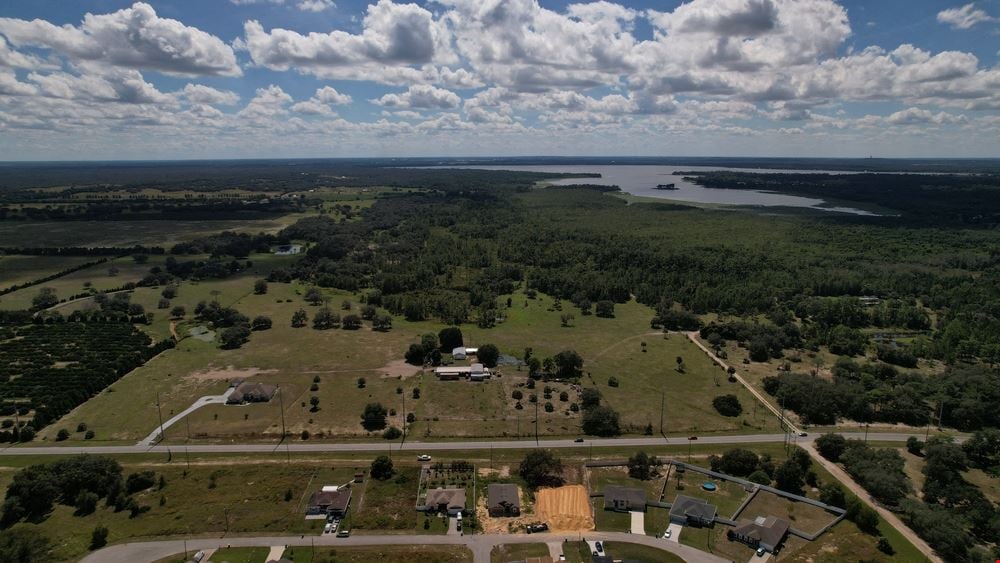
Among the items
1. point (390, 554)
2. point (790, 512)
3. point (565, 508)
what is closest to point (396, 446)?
point (390, 554)

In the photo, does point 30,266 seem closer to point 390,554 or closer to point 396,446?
point 396,446

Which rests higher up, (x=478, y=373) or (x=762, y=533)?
(x=478, y=373)

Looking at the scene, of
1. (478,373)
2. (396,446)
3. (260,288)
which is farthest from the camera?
(260,288)

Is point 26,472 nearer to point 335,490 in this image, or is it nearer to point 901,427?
point 335,490

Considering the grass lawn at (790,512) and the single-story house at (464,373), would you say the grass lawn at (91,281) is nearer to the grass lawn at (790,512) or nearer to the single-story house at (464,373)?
the single-story house at (464,373)

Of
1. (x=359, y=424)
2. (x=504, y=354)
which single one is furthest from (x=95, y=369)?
(x=504, y=354)

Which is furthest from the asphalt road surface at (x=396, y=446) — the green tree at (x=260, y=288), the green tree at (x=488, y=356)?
the green tree at (x=260, y=288)
